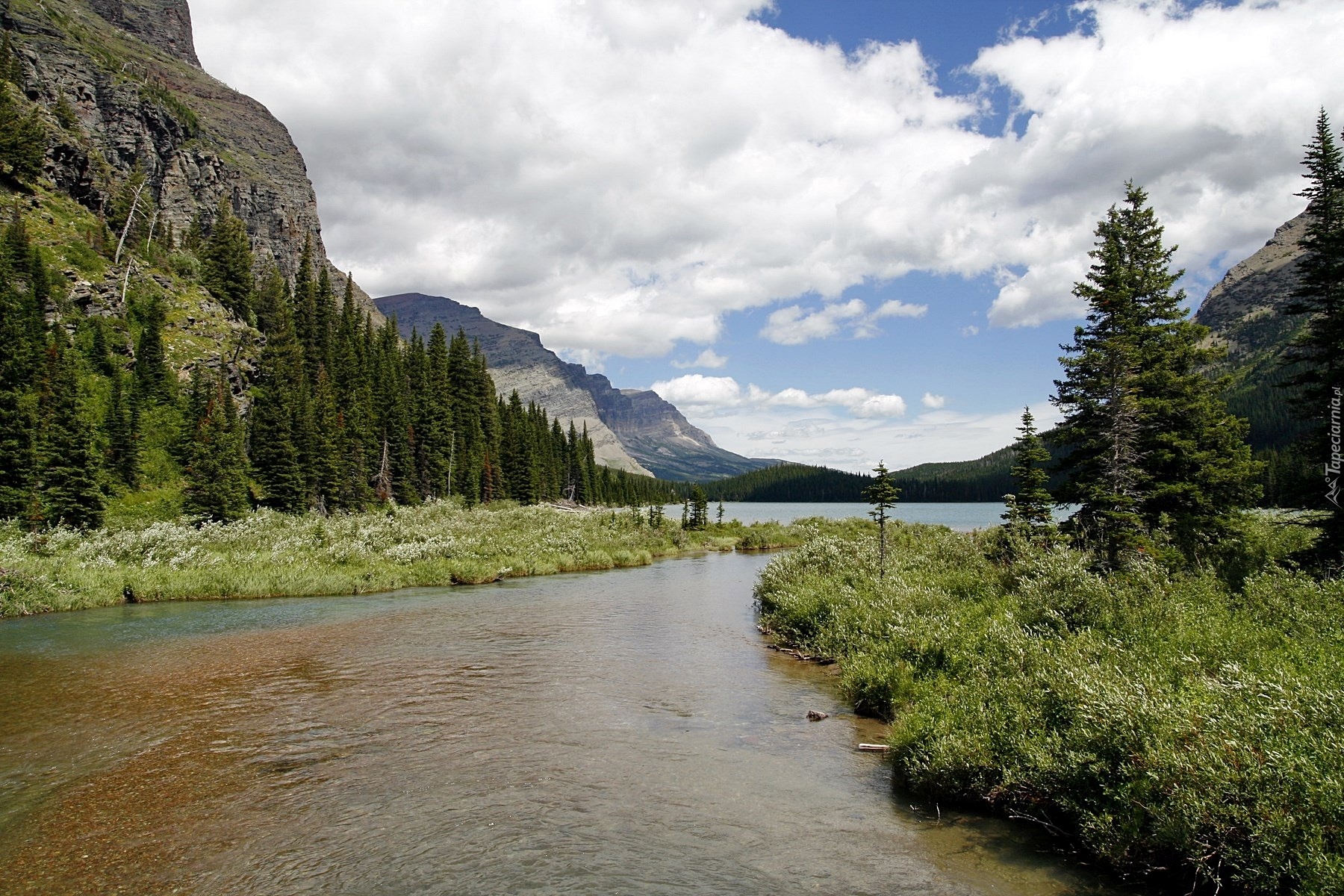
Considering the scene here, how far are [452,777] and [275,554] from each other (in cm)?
3153

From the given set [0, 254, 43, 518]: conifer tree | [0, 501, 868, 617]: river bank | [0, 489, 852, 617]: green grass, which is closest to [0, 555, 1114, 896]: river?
[0, 501, 868, 617]: river bank

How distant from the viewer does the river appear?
8.38 meters

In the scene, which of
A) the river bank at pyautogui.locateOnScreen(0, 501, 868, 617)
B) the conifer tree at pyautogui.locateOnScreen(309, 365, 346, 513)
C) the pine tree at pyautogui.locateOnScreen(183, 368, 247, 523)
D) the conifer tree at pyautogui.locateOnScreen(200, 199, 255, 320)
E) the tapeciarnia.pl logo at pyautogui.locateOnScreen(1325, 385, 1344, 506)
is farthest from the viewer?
the conifer tree at pyautogui.locateOnScreen(200, 199, 255, 320)

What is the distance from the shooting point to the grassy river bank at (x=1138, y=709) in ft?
22.4

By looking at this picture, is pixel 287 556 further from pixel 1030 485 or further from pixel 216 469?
pixel 1030 485

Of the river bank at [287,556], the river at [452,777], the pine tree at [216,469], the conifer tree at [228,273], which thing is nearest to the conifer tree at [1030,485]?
the river at [452,777]

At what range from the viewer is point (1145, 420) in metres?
25.1

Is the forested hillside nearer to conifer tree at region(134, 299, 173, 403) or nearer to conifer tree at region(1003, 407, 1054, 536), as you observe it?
conifer tree at region(134, 299, 173, 403)

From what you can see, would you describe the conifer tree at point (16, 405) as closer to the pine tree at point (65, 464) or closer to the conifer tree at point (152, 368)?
the pine tree at point (65, 464)

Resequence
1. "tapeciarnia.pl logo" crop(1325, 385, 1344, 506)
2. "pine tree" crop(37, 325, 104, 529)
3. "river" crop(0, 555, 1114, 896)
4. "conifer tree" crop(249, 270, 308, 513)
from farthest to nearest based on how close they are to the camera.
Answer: "conifer tree" crop(249, 270, 308, 513), "pine tree" crop(37, 325, 104, 529), "tapeciarnia.pl logo" crop(1325, 385, 1344, 506), "river" crop(0, 555, 1114, 896)

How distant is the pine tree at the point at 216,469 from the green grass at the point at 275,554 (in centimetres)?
176

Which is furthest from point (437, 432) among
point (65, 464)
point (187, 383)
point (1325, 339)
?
point (1325, 339)

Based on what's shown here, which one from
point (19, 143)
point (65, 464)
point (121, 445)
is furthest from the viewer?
point (19, 143)

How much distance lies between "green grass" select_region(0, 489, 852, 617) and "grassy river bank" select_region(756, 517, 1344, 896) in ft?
89.0
